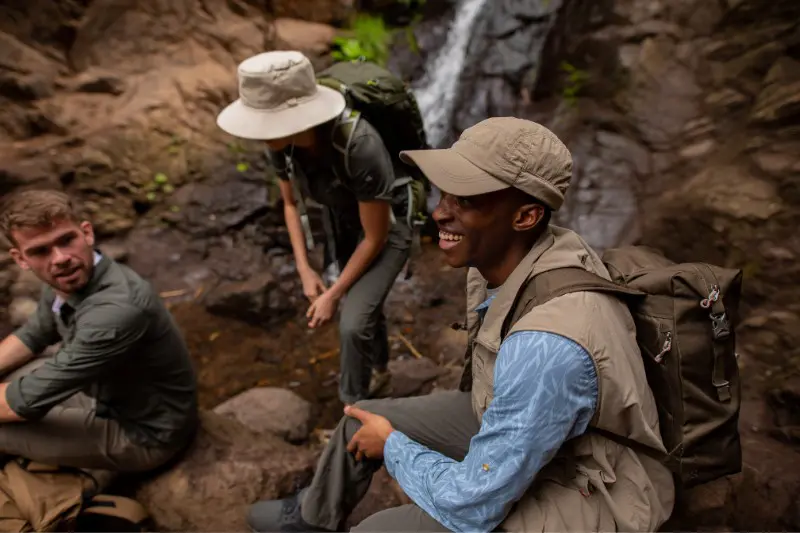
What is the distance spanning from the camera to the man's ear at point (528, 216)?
1.81 metres

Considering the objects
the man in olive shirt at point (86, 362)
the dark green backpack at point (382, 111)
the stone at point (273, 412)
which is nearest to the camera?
the man in olive shirt at point (86, 362)

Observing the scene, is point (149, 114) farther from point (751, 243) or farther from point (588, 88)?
point (751, 243)

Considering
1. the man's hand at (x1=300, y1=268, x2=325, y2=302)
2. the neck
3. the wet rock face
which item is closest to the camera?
the neck

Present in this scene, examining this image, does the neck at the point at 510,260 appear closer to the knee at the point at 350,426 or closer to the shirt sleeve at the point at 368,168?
the knee at the point at 350,426

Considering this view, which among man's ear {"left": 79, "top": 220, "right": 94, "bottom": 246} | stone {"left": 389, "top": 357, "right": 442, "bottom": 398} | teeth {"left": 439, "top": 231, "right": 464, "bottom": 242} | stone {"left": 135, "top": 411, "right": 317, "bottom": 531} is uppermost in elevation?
teeth {"left": 439, "top": 231, "right": 464, "bottom": 242}

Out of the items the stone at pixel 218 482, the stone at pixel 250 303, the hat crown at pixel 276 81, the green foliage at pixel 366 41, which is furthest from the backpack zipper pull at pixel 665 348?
the green foliage at pixel 366 41

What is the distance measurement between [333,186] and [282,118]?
561mm

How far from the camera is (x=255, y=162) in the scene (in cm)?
711

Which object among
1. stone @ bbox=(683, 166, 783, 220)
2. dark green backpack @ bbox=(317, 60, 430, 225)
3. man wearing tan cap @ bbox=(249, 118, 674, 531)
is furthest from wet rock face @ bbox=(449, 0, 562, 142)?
man wearing tan cap @ bbox=(249, 118, 674, 531)

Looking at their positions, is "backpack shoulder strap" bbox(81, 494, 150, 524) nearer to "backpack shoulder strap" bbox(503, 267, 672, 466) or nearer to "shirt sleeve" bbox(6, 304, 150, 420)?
"shirt sleeve" bbox(6, 304, 150, 420)

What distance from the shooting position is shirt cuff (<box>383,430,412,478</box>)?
6.93 feet

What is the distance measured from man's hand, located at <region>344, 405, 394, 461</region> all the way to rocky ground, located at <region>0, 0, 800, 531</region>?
3.52ft

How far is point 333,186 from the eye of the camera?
333 cm

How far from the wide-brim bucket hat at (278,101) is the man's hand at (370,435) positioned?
1.56 m
